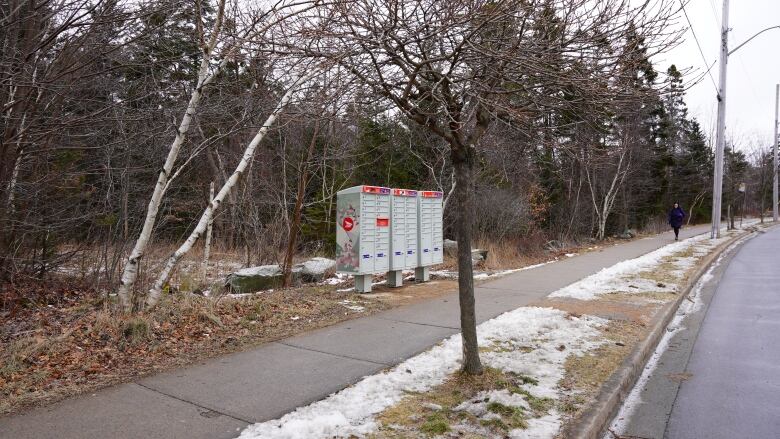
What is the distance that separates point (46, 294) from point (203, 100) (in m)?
4.43

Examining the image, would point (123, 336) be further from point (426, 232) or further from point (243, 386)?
point (426, 232)

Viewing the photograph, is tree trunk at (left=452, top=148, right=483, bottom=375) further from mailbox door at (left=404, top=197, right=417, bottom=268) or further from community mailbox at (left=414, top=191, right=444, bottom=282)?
community mailbox at (left=414, top=191, right=444, bottom=282)

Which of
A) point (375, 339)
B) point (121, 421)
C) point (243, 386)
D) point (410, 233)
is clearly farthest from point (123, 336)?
point (410, 233)

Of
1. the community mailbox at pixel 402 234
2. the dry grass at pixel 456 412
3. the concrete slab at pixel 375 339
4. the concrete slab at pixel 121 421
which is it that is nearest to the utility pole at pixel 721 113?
the community mailbox at pixel 402 234

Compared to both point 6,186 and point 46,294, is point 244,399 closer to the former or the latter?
point 6,186

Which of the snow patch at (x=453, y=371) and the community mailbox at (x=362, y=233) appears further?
the community mailbox at (x=362, y=233)

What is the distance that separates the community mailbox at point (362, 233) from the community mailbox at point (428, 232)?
4.03 ft

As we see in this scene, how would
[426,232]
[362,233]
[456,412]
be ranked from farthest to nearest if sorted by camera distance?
[426,232] → [362,233] → [456,412]

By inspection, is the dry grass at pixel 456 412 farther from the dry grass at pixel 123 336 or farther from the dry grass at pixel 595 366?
the dry grass at pixel 123 336

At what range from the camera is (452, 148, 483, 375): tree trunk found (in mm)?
4973

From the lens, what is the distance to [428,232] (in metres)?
11.3

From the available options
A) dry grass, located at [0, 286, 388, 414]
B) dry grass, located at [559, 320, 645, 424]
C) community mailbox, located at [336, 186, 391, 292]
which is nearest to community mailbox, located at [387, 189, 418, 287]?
community mailbox, located at [336, 186, 391, 292]

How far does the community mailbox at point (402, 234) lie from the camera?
1038 centimetres

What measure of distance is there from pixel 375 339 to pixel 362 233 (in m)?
3.19
